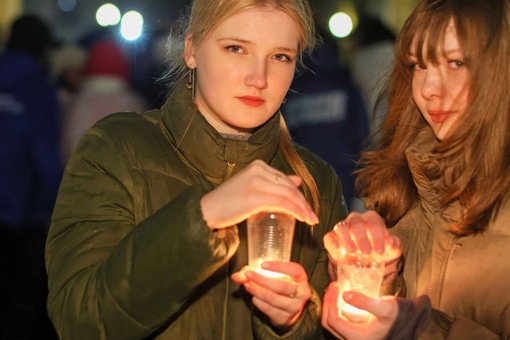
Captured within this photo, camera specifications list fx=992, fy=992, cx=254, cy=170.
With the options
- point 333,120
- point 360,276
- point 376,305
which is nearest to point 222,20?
point 360,276

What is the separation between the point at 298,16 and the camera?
3.96 m

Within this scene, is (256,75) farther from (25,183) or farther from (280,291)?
(25,183)

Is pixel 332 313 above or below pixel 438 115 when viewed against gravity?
below

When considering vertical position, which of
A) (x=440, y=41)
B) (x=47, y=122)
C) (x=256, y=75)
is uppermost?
(x=440, y=41)

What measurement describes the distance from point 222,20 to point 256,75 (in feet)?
0.86

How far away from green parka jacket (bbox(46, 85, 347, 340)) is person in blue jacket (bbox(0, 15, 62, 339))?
3.61m

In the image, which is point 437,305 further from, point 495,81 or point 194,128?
point 194,128

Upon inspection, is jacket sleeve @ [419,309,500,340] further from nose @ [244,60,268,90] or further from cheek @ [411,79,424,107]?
nose @ [244,60,268,90]

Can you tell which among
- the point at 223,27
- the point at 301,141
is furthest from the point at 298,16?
the point at 301,141

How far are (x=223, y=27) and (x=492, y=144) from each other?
1118 mm

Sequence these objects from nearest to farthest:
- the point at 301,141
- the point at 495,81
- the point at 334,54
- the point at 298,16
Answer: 1. the point at 495,81
2. the point at 298,16
3. the point at 301,141
4. the point at 334,54

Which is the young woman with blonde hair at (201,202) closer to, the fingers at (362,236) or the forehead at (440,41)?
the fingers at (362,236)

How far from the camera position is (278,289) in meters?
3.44

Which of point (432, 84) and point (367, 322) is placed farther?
point (432, 84)
